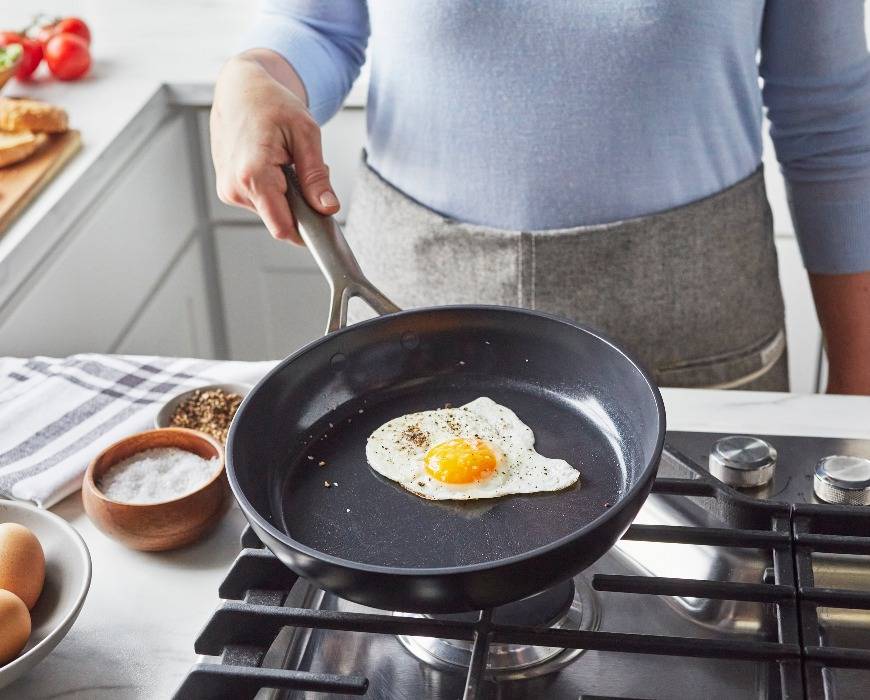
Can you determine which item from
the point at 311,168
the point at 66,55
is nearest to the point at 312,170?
→ the point at 311,168

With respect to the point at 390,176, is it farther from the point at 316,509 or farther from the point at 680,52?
the point at 316,509

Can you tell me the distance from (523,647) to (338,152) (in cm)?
117

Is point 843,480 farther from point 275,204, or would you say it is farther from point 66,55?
point 66,55

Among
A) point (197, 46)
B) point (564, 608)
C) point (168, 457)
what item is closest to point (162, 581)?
point (168, 457)

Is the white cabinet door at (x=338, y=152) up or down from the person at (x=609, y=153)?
down

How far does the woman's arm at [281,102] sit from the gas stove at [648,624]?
30 cm

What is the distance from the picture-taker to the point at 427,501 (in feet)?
2.19

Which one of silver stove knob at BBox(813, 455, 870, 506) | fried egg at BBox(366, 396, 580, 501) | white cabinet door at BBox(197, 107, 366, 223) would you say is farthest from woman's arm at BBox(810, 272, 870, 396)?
white cabinet door at BBox(197, 107, 366, 223)

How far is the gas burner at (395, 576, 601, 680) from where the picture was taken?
Result: 0.60 metres

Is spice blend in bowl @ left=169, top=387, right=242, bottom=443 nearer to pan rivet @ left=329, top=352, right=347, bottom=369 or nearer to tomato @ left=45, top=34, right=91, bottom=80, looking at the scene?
pan rivet @ left=329, top=352, right=347, bottom=369

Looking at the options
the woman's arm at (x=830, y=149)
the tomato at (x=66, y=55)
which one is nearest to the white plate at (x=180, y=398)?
the woman's arm at (x=830, y=149)

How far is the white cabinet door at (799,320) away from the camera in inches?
68.2

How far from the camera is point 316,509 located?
660 mm

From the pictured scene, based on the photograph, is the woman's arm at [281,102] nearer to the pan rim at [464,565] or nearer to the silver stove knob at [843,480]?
the pan rim at [464,565]
